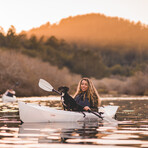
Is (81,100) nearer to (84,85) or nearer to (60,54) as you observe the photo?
(84,85)

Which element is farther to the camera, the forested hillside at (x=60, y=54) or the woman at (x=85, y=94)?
the forested hillside at (x=60, y=54)

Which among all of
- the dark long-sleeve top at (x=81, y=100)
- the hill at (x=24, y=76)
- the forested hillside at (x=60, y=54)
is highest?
the forested hillside at (x=60, y=54)

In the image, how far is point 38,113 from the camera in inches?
458

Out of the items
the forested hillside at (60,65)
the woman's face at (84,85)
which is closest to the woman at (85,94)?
the woman's face at (84,85)

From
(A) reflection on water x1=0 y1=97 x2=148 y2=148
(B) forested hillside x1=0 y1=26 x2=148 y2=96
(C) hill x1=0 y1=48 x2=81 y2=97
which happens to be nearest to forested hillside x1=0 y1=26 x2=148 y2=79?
(B) forested hillside x1=0 y1=26 x2=148 y2=96

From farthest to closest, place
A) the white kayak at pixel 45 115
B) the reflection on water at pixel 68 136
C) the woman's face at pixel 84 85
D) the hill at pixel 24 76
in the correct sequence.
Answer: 1. the hill at pixel 24 76
2. the woman's face at pixel 84 85
3. the white kayak at pixel 45 115
4. the reflection on water at pixel 68 136

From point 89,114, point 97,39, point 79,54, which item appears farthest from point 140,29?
point 89,114

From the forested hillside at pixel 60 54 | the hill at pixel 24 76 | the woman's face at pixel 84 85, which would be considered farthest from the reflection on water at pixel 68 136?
the forested hillside at pixel 60 54

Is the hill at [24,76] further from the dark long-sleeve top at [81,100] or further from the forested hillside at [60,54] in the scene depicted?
the dark long-sleeve top at [81,100]

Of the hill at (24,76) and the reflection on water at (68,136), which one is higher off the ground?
the hill at (24,76)

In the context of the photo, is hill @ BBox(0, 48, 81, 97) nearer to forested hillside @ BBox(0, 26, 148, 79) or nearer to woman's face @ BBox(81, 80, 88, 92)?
forested hillside @ BBox(0, 26, 148, 79)

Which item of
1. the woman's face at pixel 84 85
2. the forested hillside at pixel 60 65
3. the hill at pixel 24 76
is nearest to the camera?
the woman's face at pixel 84 85

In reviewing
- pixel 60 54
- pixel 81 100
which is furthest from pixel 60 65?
pixel 81 100

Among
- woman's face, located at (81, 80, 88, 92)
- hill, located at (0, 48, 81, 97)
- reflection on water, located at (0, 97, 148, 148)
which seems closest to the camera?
reflection on water, located at (0, 97, 148, 148)
